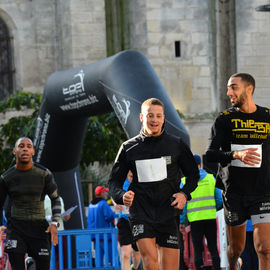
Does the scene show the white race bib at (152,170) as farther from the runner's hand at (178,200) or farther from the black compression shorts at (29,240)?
the black compression shorts at (29,240)

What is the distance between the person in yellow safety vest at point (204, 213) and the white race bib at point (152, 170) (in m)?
3.60

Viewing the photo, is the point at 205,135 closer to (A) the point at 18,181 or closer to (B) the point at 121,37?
(B) the point at 121,37

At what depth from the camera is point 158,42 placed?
25062 mm

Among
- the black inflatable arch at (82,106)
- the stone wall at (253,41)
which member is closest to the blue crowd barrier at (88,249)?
the black inflatable arch at (82,106)

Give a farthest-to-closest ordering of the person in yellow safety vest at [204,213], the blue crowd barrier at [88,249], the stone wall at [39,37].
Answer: the stone wall at [39,37] < the blue crowd barrier at [88,249] < the person in yellow safety vest at [204,213]

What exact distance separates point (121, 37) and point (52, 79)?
12931mm

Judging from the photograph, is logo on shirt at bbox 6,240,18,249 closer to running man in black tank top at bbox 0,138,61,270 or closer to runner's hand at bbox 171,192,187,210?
running man in black tank top at bbox 0,138,61,270

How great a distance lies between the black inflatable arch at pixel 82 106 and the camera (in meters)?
11.5

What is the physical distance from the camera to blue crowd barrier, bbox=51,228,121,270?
1177 centimetres

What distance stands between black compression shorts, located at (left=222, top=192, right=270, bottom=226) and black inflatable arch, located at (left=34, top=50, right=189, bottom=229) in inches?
128

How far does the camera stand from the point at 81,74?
42.5 feet

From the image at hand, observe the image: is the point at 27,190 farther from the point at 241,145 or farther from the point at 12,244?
the point at 241,145

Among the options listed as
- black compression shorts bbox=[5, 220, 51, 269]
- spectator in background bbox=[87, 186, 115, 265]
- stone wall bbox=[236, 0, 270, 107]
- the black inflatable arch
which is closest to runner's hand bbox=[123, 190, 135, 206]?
black compression shorts bbox=[5, 220, 51, 269]

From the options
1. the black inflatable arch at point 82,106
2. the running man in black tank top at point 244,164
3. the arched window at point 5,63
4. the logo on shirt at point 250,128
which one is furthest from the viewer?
the arched window at point 5,63
